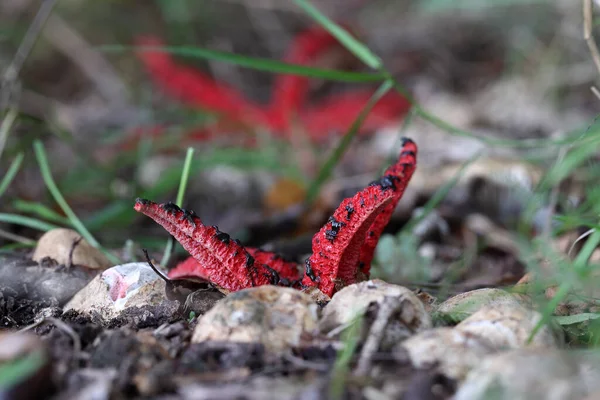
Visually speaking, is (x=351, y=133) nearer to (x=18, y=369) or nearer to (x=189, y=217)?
(x=189, y=217)

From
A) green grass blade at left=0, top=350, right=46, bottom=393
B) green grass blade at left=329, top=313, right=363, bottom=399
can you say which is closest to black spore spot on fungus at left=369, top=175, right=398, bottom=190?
green grass blade at left=329, top=313, right=363, bottom=399

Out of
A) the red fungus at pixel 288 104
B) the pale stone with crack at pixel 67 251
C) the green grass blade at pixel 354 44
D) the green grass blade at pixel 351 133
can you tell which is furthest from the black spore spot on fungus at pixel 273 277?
the red fungus at pixel 288 104

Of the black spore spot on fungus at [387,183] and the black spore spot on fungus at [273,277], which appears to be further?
the black spore spot on fungus at [273,277]

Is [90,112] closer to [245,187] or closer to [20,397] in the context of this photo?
[245,187]

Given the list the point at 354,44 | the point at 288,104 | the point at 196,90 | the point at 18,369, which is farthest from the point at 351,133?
the point at 196,90

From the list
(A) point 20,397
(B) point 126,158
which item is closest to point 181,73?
(B) point 126,158

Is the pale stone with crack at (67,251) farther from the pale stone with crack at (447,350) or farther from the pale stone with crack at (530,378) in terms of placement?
the pale stone with crack at (530,378)
